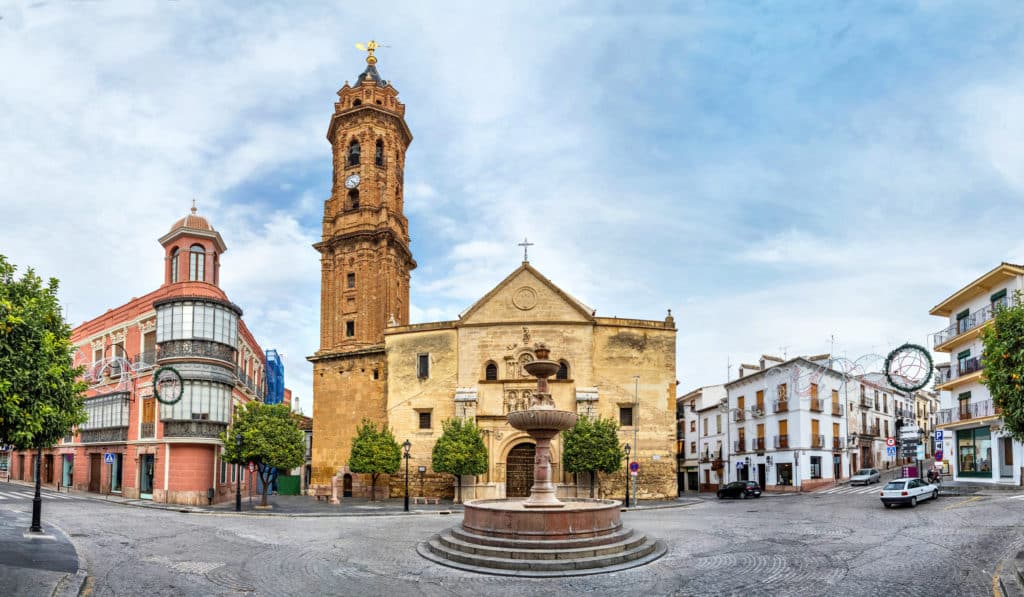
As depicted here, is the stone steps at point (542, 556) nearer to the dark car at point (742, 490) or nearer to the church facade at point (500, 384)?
the church facade at point (500, 384)

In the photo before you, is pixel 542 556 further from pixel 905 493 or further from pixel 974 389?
pixel 974 389

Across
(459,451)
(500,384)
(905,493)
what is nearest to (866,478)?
(905,493)

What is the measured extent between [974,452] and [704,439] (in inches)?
937

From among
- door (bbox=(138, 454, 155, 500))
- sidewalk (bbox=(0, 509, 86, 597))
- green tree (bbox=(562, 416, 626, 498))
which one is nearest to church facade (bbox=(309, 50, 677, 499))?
green tree (bbox=(562, 416, 626, 498))

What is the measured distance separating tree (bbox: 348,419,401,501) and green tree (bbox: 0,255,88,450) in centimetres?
2198

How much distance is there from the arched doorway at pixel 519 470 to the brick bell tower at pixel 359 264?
8.28 m

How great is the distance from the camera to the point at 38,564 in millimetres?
14031

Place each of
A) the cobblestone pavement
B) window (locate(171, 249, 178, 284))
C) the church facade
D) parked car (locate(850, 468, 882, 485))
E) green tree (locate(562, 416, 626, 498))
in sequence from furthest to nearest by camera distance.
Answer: parked car (locate(850, 468, 882, 485)) < the church facade < window (locate(171, 249, 178, 284)) < green tree (locate(562, 416, 626, 498)) < the cobblestone pavement

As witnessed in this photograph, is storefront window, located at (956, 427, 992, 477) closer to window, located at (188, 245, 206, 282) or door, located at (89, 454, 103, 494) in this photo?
window, located at (188, 245, 206, 282)

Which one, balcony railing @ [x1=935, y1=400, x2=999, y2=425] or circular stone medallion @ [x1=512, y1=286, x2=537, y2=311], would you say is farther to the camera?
circular stone medallion @ [x1=512, y1=286, x2=537, y2=311]

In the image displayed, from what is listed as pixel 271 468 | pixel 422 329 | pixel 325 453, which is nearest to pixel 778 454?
pixel 422 329

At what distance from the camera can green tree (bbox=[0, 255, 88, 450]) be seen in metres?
13.6

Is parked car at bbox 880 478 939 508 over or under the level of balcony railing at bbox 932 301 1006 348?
under

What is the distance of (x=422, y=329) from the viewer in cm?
4019
